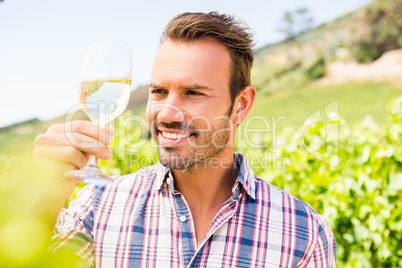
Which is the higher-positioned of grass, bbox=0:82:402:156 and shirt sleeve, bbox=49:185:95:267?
grass, bbox=0:82:402:156

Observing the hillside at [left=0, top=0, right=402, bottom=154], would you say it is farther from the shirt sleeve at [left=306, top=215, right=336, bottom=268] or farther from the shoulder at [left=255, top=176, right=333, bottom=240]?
the shirt sleeve at [left=306, top=215, right=336, bottom=268]

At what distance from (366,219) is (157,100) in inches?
93.4

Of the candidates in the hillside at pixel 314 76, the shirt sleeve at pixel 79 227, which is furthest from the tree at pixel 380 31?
the shirt sleeve at pixel 79 227

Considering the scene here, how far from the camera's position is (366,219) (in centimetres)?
332

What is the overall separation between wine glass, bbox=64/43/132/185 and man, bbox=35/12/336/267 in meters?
0.47

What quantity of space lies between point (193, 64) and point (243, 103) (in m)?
0.59

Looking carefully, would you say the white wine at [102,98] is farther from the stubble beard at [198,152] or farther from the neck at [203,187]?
the neck at [203,187]

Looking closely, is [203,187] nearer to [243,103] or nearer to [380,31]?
[243,103]

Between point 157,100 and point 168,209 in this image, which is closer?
point 168,209

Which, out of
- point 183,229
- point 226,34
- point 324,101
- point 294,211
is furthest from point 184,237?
point 324,101

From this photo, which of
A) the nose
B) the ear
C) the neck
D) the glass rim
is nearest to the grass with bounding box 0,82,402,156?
the ear

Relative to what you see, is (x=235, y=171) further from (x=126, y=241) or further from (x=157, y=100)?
(x=126, y=241)

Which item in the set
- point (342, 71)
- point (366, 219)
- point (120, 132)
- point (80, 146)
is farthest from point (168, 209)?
point (342, 71)

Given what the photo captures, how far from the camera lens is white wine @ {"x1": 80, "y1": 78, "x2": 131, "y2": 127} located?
1352 millimetres
